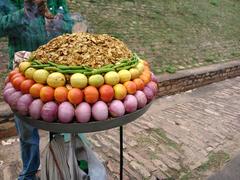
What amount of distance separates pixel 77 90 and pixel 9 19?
0.87 meters

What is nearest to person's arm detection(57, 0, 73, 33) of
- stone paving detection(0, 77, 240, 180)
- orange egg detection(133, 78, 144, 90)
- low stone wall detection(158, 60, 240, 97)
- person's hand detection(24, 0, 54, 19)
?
person's hand detection(24, 0, 54, 19)

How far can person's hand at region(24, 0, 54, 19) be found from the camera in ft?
7.34

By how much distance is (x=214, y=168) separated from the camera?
12.6ft

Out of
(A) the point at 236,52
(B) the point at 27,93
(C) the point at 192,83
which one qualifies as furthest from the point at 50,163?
(A) the point at 236,52

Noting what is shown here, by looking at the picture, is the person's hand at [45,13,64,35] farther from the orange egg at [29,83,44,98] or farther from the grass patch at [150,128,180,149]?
the grass patch at [150,128,180,149]

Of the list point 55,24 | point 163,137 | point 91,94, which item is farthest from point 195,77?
point 91,94

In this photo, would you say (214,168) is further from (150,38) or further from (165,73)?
(150,38)

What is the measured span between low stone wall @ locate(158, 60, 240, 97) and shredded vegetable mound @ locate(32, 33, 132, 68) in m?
3.86

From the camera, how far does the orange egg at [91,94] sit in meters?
1.80

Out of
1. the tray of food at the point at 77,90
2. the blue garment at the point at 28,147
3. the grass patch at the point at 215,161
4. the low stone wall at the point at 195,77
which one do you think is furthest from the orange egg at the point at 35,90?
the low stone wall at the point at 195,77

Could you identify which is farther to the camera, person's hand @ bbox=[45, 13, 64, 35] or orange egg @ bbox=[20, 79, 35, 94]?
person's hand @ bbox=[45, 13, 64, 35]

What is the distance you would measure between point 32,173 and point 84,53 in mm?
1510

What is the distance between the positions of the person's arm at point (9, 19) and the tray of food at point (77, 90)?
1.30ft

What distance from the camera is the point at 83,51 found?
77.1 inches
